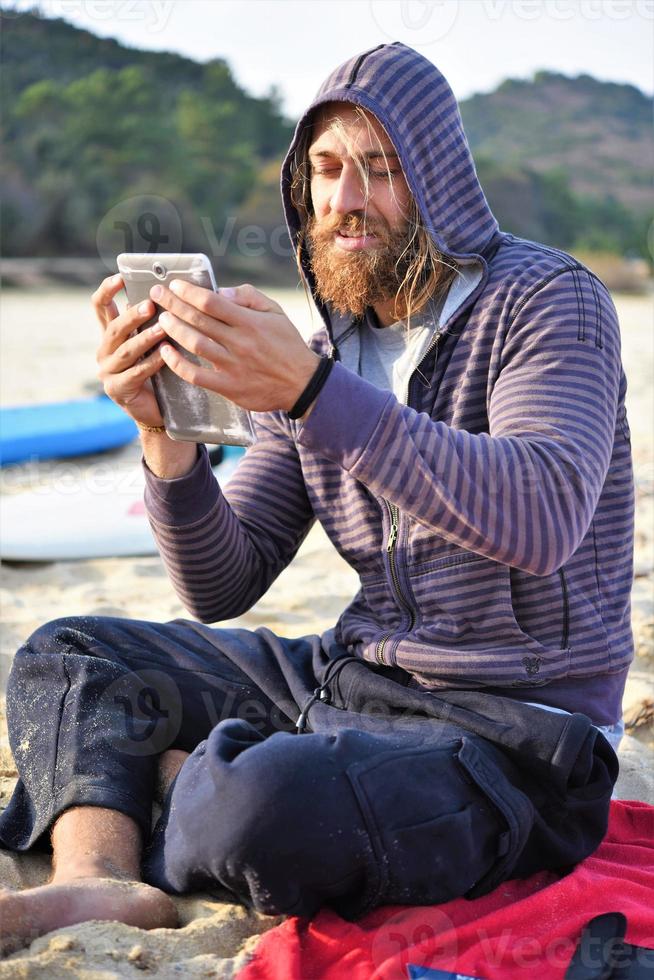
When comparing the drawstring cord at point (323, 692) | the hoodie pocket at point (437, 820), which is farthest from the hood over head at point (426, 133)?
the hoodie pocket at point (437, 820)

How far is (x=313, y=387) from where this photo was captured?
5.51 feet

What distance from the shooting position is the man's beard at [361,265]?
217 centimetres

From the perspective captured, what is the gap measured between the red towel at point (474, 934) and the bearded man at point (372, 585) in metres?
0.04

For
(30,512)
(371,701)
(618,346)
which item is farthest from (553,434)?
(30,512)

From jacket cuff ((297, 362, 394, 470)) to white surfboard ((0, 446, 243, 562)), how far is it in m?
2.33

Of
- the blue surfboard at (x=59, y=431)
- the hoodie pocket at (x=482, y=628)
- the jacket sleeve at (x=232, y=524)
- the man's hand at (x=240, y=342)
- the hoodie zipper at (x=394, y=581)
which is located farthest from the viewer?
the blue surfboard at (x=59, y=431)

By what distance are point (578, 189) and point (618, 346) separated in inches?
1747

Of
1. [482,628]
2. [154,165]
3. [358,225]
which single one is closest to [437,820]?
[482,628]

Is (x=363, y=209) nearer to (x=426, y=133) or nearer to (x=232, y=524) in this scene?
(x=426, y=133)

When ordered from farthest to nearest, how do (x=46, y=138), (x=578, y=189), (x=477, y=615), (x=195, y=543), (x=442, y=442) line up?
(x=578, y=189) → (x=46, y=138) → (x=195, y=543) → (x=477, y=615) → (x=442, y=442)

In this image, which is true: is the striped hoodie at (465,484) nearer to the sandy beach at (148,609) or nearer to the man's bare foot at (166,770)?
the man's bare foot at (166,770)

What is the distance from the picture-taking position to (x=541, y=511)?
1.73 meters

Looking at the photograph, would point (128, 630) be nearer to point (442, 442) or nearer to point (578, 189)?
point (442, 442)

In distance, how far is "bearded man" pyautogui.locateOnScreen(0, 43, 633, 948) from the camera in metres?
1.70
